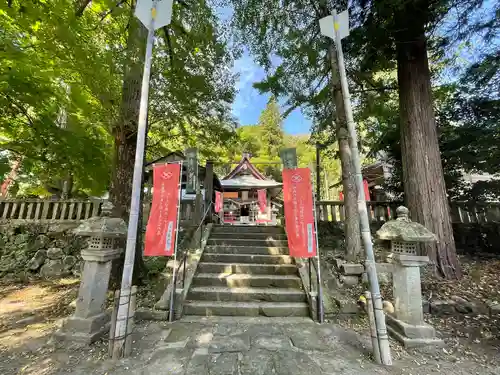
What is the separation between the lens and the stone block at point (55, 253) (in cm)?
687

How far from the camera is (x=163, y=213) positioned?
4.14 m

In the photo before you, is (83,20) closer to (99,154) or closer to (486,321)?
(99,154)

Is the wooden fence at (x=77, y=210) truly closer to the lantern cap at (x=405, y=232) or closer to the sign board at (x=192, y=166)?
the sign board at (x=192, y=166)

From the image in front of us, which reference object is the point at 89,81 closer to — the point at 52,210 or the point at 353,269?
the point at 52,210

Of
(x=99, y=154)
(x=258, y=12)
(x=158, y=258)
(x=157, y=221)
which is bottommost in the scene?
(x=158, y=258)

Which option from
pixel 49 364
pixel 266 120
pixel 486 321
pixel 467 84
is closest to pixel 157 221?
pixel 49 364

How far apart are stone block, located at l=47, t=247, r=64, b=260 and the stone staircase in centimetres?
494

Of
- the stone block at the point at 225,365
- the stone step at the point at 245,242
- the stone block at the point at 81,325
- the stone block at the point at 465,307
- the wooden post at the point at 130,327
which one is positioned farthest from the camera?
the stone step at the point at 245,242

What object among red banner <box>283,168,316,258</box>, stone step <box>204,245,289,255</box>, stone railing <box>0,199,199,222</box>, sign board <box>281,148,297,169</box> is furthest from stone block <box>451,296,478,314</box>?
stone railing <box>0,199,199,222</box>

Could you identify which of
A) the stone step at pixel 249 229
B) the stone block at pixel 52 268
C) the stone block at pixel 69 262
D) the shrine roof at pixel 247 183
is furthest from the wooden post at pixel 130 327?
the shrine roof at pixel 247 183

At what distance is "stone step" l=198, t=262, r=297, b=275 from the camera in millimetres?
4945

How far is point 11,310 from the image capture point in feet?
14.2

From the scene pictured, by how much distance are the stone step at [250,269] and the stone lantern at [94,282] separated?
2.05 m

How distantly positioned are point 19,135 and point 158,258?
4.37 metres
